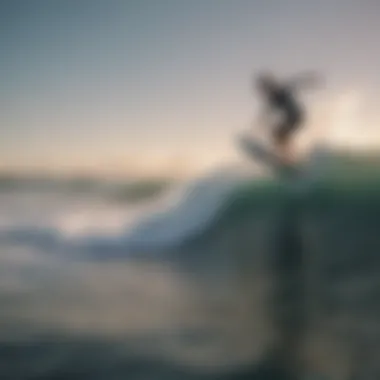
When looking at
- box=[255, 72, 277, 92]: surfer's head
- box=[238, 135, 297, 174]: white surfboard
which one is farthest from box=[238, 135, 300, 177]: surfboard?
box=[255, 72, 277, 92]: surfer's head

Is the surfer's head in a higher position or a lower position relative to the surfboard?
higher

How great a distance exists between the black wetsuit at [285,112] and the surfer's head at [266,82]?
1 cm

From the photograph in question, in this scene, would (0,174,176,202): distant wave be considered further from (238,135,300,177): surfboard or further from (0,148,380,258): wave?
(238,135,300,177): surfboard

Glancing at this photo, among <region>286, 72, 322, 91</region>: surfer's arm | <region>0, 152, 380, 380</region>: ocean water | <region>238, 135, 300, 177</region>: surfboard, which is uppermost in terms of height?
<region>286, 72, 322, 91</region>: surfer's arm

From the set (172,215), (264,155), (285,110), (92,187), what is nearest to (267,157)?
(264,155)

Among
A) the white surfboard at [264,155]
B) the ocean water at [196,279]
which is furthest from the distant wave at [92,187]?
the white surfboard at [264,155]

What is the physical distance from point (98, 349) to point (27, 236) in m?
0.29

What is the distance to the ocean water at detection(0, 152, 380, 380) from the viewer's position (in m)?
1.18

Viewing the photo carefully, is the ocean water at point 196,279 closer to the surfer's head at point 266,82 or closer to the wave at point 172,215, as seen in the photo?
the wave at point 172,215

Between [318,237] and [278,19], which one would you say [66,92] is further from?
[318,237]

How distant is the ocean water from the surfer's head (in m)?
0.19

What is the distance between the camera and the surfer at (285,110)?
47.2 inches

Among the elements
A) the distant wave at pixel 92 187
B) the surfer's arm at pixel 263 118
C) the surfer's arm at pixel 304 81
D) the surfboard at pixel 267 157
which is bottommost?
the distant wave at pixel 92 187

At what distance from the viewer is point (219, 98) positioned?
1.22 m
